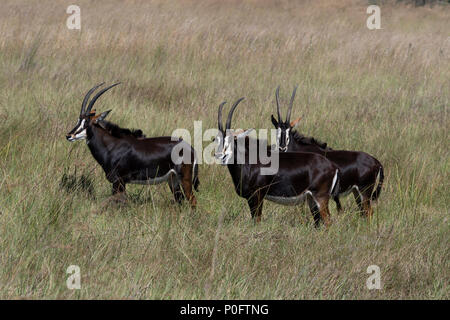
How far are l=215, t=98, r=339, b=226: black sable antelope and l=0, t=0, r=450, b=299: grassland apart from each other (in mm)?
167

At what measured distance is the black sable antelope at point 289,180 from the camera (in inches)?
212

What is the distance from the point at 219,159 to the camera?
17.8 feet

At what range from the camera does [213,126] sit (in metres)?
7.91

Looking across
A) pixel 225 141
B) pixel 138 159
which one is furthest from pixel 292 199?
pixel 138 159

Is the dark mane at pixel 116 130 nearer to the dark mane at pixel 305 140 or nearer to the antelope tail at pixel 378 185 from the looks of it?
the dark mane at pixel 305 140

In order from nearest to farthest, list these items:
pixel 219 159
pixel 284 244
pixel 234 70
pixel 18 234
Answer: pixel 18 234 < pixel 284 244 < pixel 219 159 < pixel 234 70

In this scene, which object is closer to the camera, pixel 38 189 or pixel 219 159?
pixel 38 189

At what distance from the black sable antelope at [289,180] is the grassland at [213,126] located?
0.55 ft

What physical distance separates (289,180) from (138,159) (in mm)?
1303

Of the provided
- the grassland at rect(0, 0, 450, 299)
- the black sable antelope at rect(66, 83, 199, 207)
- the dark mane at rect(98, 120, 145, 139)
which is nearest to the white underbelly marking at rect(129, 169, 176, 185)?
the black sable antelope at rect(66, 83, 199, 207)

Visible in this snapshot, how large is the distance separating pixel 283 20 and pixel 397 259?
10423mm

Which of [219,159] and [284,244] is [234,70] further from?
[284,244]

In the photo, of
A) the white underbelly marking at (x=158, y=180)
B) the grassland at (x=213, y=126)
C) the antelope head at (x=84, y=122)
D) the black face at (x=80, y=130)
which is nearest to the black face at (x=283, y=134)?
the grassland at (x=213, y=126)

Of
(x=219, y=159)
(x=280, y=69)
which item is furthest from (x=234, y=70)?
(x=219, y=159)
